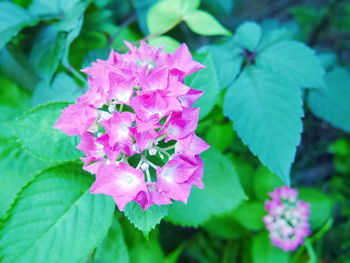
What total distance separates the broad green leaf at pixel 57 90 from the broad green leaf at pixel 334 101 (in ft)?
2.29

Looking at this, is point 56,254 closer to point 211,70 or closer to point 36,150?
point 36,150

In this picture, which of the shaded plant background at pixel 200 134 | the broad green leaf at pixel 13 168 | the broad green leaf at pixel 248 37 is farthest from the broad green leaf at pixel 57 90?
the broad green leaf at pixel 248 37

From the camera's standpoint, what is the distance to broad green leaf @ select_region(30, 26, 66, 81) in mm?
974

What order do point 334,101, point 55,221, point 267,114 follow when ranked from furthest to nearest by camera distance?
point 334,101, point 267,114, point 55,221

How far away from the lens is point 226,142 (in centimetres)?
120

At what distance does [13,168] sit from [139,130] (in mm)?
548

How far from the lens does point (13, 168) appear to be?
3.21ft

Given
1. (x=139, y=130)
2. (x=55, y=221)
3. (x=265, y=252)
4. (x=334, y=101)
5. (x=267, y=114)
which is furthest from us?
(x=265, y=252)

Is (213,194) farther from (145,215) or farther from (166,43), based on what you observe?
(166,43)

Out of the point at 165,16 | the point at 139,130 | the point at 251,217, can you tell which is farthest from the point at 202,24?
the point at 251,217

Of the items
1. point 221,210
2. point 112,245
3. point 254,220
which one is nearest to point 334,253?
point 254,220

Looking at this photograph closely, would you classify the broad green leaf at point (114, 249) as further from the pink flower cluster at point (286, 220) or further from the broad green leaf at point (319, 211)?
the broad green leaf at point (319, 211)

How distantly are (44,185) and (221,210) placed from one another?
0.44m

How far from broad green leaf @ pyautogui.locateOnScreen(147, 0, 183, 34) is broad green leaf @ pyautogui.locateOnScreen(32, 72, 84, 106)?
0.27 meters
